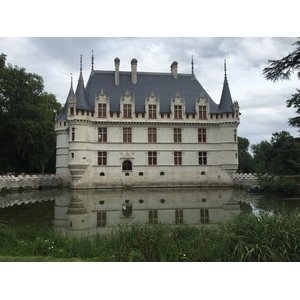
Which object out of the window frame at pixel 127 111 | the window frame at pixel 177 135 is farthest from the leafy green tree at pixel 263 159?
the window frame at pixel 127 111

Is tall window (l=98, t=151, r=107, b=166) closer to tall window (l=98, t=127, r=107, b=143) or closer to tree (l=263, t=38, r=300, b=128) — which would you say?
tall window (l=98, t=127, r=107, b=143)

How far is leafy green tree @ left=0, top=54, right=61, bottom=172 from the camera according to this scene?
87.9ft

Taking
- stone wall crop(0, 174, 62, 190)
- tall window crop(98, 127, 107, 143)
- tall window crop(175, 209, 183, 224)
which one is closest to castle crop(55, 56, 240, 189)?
tall window crop(98, 127, 107, 143)

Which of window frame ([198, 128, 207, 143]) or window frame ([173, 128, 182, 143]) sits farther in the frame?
window frame ([198, 128, 207, 143])

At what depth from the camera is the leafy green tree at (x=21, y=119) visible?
87.9 ft

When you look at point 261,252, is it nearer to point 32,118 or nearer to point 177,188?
point 177,188

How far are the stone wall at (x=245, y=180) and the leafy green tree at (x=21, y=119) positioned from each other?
18082 millimetres

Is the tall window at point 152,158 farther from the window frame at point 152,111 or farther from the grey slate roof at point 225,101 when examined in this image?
the grey slate roof at point 225,101

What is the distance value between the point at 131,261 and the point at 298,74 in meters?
7.29

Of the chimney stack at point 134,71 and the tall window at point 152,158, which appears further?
the chimney stack at point 134,71

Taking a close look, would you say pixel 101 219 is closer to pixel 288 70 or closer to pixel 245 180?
pixel 288 70

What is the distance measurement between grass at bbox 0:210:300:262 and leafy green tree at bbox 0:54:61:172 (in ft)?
71.8

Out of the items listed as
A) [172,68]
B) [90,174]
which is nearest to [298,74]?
[90,174]

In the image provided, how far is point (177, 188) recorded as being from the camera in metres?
25.6
